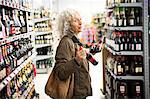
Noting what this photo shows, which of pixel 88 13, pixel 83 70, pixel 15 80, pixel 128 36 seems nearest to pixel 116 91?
pixel 128 36

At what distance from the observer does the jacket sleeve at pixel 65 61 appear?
9.52 feet

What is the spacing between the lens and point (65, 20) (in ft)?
10.2

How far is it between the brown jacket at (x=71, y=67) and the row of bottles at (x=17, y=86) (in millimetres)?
850

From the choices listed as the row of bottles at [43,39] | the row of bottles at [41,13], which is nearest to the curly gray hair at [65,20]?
the row of bottles at [41,13]

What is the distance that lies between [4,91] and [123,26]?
224cm

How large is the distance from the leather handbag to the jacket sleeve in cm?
8

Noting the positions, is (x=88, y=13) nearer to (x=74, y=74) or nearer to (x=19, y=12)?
(x=19, y=12)

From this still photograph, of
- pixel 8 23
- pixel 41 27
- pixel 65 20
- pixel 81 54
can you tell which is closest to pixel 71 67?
pixel 81 54

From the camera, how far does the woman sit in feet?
9.57

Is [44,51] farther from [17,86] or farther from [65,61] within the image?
[65,61]

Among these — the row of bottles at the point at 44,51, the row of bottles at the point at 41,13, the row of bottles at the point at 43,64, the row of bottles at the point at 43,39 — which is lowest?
the row of bottles at the point at 43,64

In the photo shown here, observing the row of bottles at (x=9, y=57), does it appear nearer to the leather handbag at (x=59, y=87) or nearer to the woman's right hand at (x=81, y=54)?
the leather handbag at (x=59, y=87)

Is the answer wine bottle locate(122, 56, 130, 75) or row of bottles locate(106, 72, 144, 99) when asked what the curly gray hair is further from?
row of bottles locate(106, 72, 144, 99)

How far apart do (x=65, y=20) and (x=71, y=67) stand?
1.73 ft
